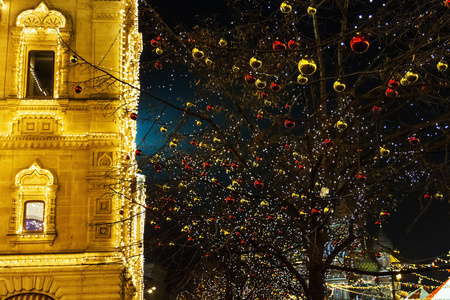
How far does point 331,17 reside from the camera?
11.1 metres

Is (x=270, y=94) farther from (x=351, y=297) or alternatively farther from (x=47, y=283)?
(x=351, y=297)

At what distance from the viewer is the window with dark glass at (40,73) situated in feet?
63.5

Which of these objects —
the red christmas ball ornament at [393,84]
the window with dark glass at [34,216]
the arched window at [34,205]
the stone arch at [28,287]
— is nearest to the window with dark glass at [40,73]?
the arched window at [34,205]

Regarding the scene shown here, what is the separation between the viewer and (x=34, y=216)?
18.2 metres

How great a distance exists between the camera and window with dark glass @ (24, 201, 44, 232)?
18.1 meters

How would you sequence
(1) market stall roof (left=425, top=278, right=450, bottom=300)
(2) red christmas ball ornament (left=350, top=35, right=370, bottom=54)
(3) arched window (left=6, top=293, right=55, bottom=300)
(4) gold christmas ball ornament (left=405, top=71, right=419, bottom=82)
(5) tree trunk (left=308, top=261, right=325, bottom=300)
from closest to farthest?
(2) red christmas ball ornament (left=350, top=35, right=370, bottom=54), (4) gold christmas ball ornament (left=405, top=71, right=419, bottom=82), (5) tree trunk (left=308, top=261, right=325, bottom=300), (3) arched window (left=6, top=293, right=55, bottom=300), (1) market stall roof (left=425, top=278, right=450, bottom=300)

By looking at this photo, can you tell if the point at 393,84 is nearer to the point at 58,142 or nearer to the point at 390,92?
the point at 390,92

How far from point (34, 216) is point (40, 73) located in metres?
5.50

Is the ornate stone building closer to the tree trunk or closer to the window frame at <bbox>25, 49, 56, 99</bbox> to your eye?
the window frame at <bbox>25, 49, 56, 99</bbox>

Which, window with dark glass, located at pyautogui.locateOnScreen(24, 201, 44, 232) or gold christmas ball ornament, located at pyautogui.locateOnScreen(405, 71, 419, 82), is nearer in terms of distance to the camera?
gold christmas ball ornament, located at pyautogui.locateOnScreen(405, 71, 419, 82)

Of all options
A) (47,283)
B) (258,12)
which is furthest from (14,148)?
(258,12)

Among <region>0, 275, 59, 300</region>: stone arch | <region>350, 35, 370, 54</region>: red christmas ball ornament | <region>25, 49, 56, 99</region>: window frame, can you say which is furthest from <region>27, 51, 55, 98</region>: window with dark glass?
<region>350, 35, 370, 54</region>: red christmas ball ornament

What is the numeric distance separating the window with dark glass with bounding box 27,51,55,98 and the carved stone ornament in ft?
3.49

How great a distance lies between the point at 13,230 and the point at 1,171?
2192 millimetres
